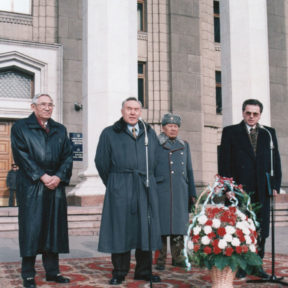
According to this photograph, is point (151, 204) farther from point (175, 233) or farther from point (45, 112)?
point (45, 112)

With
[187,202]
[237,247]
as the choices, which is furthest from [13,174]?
[237,247]

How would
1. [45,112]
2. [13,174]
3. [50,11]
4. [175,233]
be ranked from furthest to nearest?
[50,11]
[13,174]
[175,233]
[45,112]

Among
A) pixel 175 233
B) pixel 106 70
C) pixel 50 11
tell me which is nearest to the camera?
pixel 175 233

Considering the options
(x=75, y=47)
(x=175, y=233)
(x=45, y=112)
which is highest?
(x=75, y=47)

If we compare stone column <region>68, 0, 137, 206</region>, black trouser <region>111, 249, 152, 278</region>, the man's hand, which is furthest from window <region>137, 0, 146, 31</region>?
black trouser <region>111, 249, 152, 278</region>

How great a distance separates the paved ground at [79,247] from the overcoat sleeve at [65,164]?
2050mm

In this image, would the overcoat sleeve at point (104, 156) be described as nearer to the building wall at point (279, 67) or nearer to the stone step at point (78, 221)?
the stone step at point (78, 221)

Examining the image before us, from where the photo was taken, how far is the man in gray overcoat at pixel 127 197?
205 inches

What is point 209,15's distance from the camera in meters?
19.8

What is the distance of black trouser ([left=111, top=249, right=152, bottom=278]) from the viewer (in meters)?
5.21

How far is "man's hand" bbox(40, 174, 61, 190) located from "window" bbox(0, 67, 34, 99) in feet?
38.2

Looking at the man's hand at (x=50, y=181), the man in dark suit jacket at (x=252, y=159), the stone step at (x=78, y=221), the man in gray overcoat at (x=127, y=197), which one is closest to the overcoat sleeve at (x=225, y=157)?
the man in dark suit jacket at (x=252, y=159)

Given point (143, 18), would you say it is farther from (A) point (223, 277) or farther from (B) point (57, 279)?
(A) point (223, 277)

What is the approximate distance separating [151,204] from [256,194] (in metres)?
1.33
